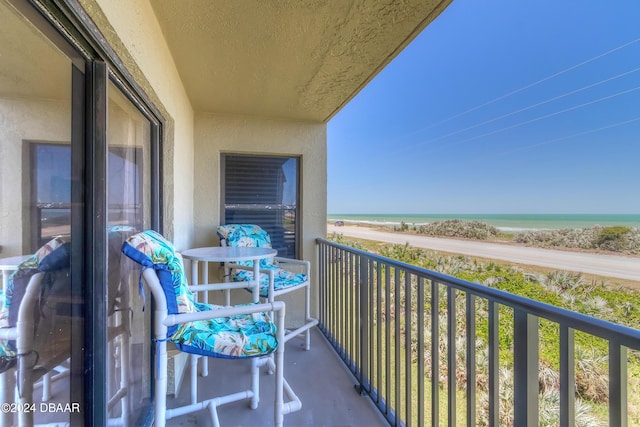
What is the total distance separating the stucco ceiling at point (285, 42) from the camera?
1.39m

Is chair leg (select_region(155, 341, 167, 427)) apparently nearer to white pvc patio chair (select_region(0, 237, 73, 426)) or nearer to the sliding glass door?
the sliding glass door

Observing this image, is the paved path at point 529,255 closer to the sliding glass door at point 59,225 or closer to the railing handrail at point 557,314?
the railing handrail at point 557,314

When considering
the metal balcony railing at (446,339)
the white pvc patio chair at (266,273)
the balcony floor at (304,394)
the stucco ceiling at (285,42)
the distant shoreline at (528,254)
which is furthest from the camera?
the distant shoreline at (528,254)

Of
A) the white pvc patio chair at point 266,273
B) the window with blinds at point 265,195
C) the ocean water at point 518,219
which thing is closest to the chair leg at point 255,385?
the white pvc patio chair at point 266,273

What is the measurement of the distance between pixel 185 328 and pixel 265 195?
210cm

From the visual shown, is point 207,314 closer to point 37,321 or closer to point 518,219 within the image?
point 37,321

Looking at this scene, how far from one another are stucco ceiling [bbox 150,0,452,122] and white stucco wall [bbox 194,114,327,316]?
451mm

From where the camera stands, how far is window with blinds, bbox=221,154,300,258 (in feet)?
9.95

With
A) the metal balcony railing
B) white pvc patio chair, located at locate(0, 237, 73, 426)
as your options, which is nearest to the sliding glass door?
white pvc patio chair, located at locate(0, 237, 73, 426)

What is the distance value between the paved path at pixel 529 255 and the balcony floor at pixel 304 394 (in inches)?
57.0

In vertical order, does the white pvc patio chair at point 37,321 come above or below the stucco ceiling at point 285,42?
below

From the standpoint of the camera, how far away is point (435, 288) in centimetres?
124

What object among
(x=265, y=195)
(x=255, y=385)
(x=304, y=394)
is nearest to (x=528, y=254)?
(x=265, y=195)

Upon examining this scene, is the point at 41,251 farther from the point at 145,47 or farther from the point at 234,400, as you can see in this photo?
the point at 234,400
